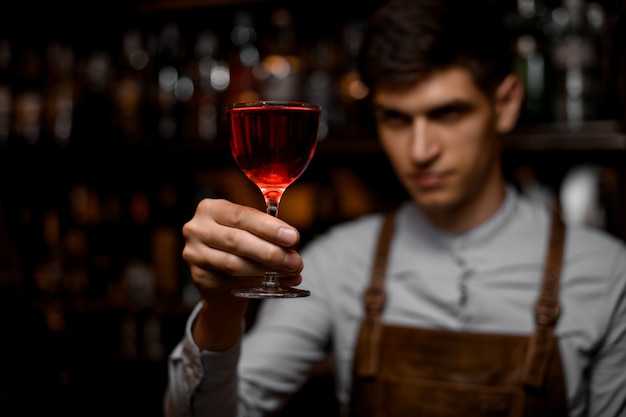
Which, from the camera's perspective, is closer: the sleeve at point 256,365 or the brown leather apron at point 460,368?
the sleeve at point 256,365

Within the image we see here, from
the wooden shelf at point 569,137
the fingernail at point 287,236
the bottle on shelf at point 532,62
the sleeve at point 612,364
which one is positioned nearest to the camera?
the fingernail at point 287,236

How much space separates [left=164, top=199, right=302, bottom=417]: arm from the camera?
760 mm

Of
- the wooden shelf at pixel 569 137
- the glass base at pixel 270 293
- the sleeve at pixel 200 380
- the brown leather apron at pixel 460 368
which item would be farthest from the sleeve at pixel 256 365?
the wooden shelf at pixel 569 137

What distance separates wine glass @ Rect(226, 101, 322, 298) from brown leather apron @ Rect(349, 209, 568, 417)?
665 millimetres

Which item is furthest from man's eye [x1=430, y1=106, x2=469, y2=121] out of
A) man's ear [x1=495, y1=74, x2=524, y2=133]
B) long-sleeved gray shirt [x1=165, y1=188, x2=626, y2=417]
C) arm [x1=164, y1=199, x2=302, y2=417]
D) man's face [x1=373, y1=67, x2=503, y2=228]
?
arm [x1=164, y1=199, x2=302, y2=417]

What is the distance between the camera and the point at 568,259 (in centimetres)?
142

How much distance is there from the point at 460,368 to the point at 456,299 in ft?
0.47

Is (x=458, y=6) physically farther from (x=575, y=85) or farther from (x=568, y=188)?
(x=568, y=188)

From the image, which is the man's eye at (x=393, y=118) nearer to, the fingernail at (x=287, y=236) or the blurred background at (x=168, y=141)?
the blurred background at (x=168, y=141)

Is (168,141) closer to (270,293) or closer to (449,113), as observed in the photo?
(449,113)

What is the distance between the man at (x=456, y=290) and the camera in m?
1.33

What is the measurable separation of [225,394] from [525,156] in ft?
4.06

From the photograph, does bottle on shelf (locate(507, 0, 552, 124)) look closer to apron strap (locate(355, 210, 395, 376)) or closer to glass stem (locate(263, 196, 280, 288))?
apron strap (locate(355, 210, 395, 376))

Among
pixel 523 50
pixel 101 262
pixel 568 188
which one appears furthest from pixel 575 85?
pixel 101 262
